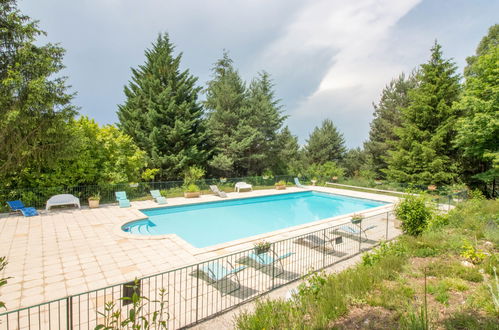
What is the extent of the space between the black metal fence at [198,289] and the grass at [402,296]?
3.06 ft

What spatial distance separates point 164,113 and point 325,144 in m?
20.0

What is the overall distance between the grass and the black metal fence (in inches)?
36.7

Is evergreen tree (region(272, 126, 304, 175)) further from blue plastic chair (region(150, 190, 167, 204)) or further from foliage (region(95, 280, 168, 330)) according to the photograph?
foliage (region(95, 280, 168, 330))

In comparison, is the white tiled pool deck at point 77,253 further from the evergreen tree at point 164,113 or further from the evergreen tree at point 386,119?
the evergreen tree at point 386,119

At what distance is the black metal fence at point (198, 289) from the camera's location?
4.13 meters

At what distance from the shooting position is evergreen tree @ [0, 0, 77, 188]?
1036 centimetres

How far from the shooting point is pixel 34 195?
469 inches

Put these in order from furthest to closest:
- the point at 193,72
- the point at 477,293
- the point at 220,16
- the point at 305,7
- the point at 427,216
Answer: the point at 193,72 < the point at 220,16 < the point at 305,7 < the point at 427,216 < the point at 477,293

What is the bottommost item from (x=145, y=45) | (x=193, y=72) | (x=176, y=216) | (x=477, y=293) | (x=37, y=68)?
(x=176, y=216)

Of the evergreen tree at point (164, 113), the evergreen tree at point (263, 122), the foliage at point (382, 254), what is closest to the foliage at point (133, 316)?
the foliage at point (382, 254)

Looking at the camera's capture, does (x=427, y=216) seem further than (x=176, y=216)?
No

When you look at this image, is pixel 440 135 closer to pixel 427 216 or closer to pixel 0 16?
pixel 427 216

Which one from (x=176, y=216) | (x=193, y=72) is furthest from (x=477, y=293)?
(x=193, y=72)

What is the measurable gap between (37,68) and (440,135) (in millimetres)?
24290
